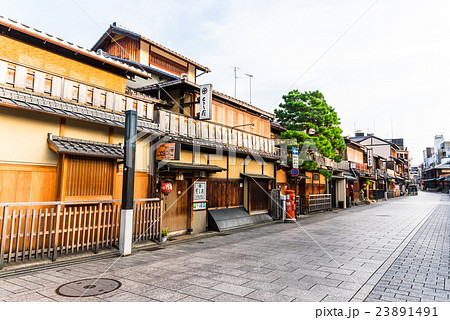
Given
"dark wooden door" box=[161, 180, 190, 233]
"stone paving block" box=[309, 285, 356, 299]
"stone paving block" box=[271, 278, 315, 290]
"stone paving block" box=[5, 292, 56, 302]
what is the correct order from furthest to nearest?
"dark wooden door" box=[161, 180, 190, 233]
"stone paving block" box=[271, 278, 315, 290]
"stone paving block" box=[309, 285, 356, 299]
"stone paving block" box=[5, 292, 56, 302]

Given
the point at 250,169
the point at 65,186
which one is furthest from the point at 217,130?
the point at 65,186

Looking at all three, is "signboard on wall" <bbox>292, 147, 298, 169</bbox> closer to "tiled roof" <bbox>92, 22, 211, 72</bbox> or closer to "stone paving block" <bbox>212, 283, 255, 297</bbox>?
"tiled roof" <bbox>92, 22, 211, 72</bbox>

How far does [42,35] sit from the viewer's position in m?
8.41

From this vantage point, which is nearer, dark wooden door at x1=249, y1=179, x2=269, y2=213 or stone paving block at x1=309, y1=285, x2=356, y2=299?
stone paving block at x1=309, y1=285, x2=356, y2=299

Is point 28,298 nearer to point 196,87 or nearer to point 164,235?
point 164,235

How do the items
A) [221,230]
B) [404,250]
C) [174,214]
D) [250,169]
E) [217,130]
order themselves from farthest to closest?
[250,169] → [217,130] → [221,230] → [174,214] → [404,250]

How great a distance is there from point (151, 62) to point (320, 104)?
14.5 meters

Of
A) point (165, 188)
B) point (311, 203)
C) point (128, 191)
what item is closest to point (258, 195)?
point (311, 203)

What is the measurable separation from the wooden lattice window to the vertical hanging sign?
4973 millimetres

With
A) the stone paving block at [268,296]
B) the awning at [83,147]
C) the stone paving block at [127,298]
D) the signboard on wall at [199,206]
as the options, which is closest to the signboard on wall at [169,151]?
the awning at [83,147]

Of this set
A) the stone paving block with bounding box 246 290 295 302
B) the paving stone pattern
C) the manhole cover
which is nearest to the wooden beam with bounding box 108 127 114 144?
the manhole cover

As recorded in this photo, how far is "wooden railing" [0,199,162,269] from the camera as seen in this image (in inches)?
274

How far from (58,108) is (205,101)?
6427 millimetres

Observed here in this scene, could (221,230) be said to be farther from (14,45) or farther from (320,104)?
(320,104)
